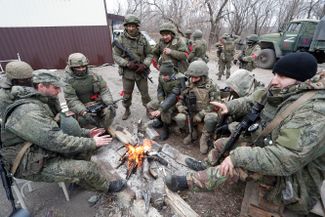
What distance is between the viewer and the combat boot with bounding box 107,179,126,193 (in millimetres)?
2658

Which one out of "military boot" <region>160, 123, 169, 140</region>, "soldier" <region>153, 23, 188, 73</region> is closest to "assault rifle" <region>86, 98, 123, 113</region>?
"military boot" <region>160, 123, 169, 140</region>

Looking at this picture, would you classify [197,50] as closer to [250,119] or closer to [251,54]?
[251,54]

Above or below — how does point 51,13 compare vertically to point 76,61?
above

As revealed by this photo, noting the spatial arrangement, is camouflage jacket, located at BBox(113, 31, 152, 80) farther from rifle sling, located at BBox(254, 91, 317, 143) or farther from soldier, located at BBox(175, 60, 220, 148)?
rifle sling, located at BBox(254, 91, 317, 143)

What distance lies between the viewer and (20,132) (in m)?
2.06

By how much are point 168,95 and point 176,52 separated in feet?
3.70

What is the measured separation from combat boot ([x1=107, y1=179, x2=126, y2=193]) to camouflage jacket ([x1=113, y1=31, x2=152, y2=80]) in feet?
8.26

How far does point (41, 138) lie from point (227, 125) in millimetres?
2477

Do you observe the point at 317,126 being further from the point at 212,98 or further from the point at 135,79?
the point at 135,79

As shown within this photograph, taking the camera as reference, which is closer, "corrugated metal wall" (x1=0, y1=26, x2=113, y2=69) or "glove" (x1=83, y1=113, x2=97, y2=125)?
"glove" (x1=83, y1=113, x2=97, y2=125)

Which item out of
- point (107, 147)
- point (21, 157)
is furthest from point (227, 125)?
point (21, 157)

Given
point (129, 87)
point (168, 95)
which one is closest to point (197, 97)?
point (168, 95)

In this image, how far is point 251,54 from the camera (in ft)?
23.1

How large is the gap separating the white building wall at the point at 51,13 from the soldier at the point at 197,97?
27.9ft
